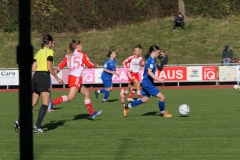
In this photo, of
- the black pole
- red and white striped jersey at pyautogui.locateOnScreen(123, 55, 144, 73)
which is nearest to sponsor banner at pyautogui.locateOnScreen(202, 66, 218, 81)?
red and white striped jersey at pyautogui.locateOnScreen(123, 55, 144, 73)

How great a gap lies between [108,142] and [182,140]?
4.28 ft

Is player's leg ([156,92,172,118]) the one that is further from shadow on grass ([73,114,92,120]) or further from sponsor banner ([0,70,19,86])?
sponsor banner ([0,70,19,86])

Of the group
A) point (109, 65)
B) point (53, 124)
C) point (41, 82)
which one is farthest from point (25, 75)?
point (109, 65)

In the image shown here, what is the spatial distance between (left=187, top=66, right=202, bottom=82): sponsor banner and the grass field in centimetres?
1518

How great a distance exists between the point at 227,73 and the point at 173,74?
9.50 feet

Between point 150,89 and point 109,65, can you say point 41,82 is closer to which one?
point 150,89

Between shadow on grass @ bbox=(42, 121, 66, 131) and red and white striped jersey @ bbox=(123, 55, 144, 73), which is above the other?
red and white striped jersey @ bbox=(123, 55, 144, 73)

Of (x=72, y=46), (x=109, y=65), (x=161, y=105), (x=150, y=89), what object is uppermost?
(x=72, y=46)

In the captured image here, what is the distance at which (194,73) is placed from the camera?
107ft

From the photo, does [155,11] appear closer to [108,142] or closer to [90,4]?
[90,4]

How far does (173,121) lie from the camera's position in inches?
557

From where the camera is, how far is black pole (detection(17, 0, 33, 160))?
3900 millimetres

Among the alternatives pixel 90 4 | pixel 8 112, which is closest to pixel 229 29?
pixel 90 4

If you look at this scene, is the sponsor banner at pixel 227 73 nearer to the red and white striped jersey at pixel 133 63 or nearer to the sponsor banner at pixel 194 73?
the sponsor banner at pixel 194 73
